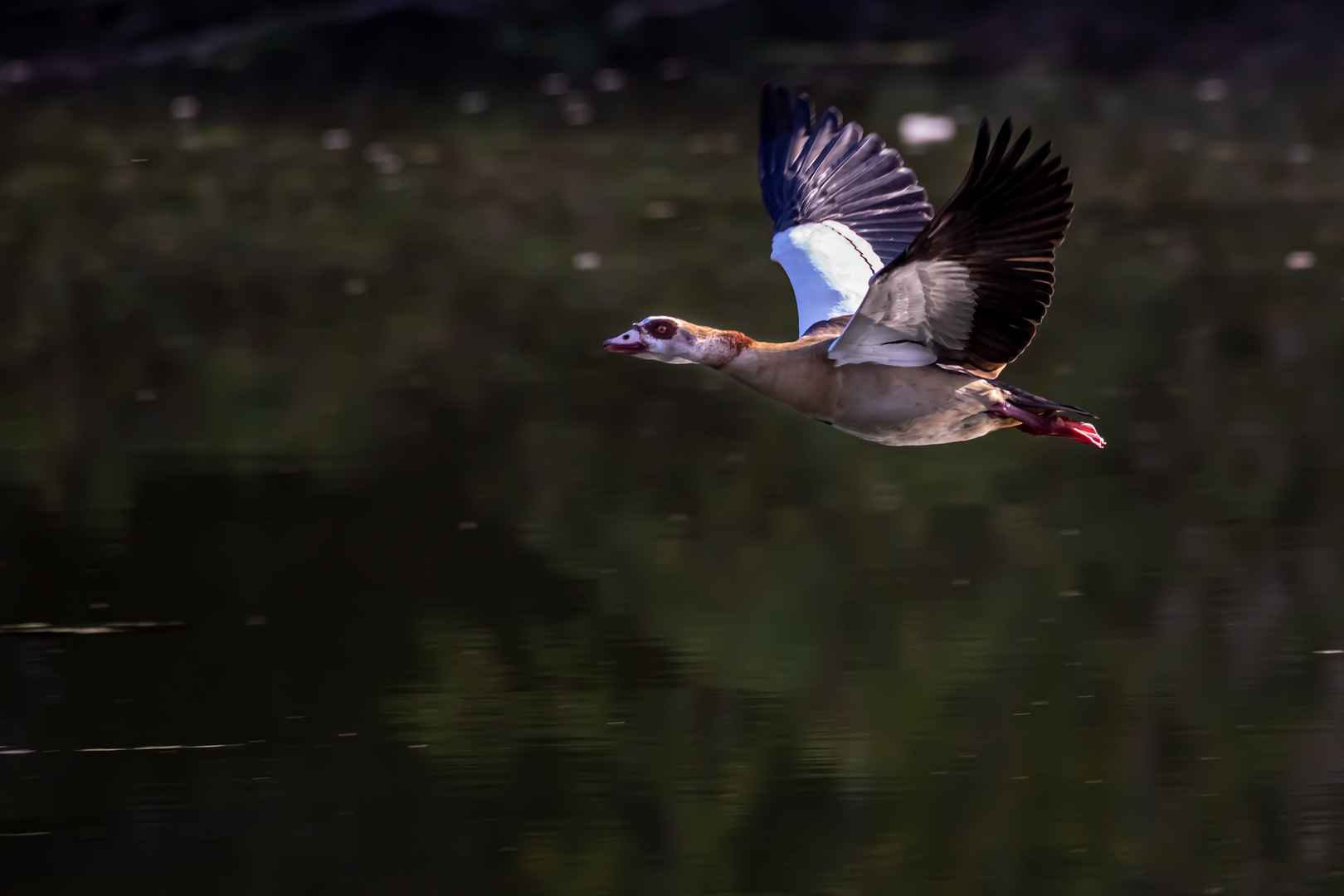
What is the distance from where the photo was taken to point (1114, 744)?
6.82m

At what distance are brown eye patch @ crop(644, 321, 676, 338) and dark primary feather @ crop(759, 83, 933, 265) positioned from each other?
50.0 inches

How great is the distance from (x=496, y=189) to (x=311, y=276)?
2.57 metres

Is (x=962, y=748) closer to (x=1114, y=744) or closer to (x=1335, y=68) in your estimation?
(x=1114, y=744)

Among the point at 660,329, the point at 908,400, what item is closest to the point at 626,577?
the point at 660,329

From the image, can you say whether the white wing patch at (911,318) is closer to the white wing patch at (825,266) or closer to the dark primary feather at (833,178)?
the white wing patch at (825,266)

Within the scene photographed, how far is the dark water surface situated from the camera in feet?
20.7

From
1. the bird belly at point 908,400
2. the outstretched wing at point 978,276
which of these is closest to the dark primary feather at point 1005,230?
the outstretched wing at point 978,276

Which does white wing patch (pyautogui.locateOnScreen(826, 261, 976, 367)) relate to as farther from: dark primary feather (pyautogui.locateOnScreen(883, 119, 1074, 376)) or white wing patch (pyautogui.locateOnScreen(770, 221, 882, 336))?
white wing patch (pyautogui.locateOnScreen(770, 221, 882, 336))

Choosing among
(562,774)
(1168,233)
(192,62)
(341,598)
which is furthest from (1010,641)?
(192,62)

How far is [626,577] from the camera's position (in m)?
8.40

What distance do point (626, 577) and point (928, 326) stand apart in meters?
2.34

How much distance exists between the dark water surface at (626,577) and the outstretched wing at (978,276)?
1.31 m

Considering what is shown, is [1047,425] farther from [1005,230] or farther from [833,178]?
[833,178]

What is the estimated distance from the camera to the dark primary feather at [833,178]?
25.8 ft
